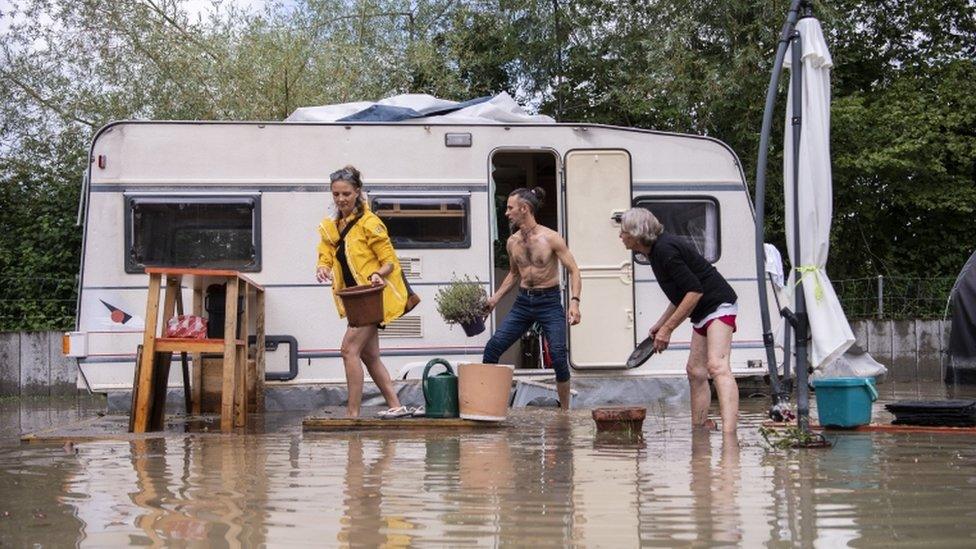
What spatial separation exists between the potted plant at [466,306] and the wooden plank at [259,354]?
1609mm

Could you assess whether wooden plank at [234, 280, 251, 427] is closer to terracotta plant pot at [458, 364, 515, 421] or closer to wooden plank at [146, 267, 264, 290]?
wooden plank at [146, 267, 264, 290]

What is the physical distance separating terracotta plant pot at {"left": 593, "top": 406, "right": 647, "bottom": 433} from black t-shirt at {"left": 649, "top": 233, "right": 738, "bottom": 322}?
73 centimetres

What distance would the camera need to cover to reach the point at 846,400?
8719mm

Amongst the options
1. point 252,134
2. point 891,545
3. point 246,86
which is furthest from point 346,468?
point 246,86

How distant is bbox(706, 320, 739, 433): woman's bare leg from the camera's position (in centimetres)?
837

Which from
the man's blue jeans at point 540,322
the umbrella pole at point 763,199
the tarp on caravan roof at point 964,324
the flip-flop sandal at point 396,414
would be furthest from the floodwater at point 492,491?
the tarp on caravan roof at point 964,324

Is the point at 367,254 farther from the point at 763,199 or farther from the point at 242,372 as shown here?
the point at 763,199

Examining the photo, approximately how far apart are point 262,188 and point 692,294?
5.16m

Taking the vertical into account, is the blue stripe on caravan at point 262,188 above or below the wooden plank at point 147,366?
above

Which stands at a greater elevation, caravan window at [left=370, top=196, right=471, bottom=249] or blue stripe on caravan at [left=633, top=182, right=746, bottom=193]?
blue stripe on caravan at [left=633, top=182, right=746, bottom=193]

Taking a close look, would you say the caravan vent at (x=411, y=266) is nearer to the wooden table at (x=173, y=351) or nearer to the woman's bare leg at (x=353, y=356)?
the wooden table at (x=173, y=351)

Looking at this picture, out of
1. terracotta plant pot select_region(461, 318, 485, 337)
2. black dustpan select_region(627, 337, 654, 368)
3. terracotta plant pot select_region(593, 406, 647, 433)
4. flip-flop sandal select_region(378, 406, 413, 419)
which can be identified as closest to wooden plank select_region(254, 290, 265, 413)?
terracotta plant pot select_region(461, 318, 485, 337)

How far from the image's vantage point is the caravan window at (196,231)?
12141 millimetres

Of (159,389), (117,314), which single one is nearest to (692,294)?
(159,389)
